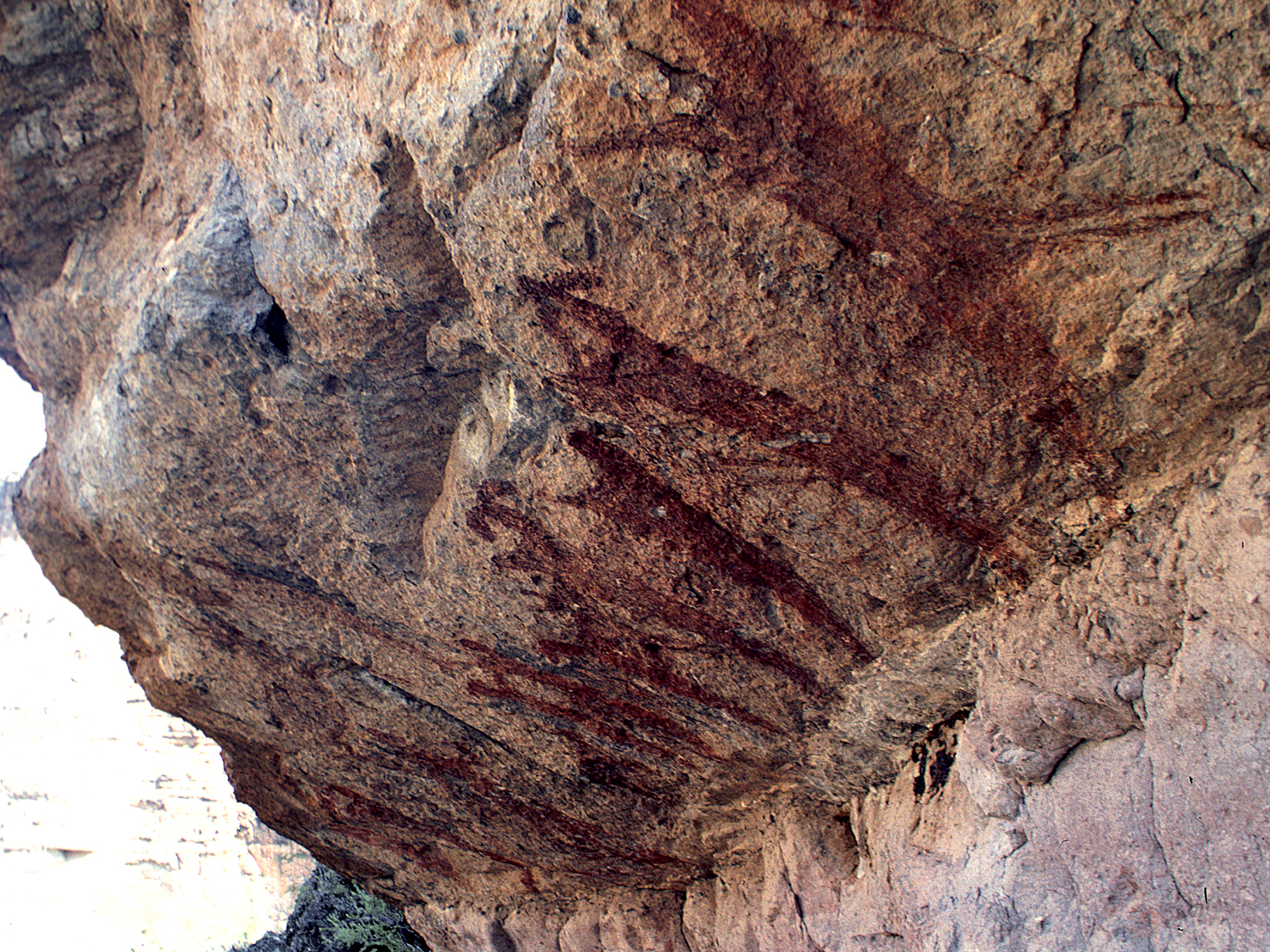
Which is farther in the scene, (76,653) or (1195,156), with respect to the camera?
(76,653)

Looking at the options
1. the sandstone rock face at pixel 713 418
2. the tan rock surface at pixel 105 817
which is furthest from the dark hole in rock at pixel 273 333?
the tan rock surface at pixel 105 817

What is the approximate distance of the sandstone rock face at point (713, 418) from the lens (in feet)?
4.06

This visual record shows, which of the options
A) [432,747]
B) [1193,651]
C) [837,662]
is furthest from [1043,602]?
[432,747]

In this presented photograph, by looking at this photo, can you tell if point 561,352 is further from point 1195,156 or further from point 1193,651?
point 1193,651

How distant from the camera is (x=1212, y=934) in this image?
53.4 inches

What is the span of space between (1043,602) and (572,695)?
1280 mm

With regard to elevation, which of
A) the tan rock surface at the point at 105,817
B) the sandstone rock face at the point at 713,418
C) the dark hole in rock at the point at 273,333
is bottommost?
the sandstone rock face at the point at 713,418

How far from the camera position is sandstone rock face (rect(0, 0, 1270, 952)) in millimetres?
1238

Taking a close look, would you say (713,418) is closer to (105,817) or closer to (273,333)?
(273,333)

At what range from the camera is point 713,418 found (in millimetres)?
1656

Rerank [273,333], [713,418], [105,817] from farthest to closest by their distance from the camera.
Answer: [105,817], [273,333], [713,418]

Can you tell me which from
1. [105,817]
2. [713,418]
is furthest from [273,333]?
[105,817]

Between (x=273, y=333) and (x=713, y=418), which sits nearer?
(x=713, y=418)

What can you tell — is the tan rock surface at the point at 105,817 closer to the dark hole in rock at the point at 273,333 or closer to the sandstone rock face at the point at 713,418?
the sandstone rock face at the point at 713,418
